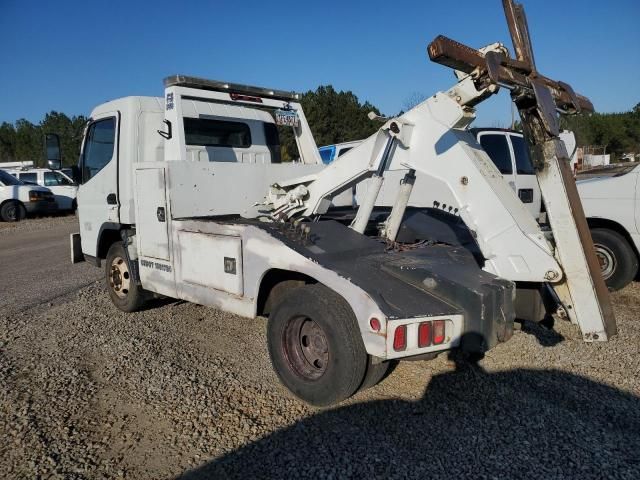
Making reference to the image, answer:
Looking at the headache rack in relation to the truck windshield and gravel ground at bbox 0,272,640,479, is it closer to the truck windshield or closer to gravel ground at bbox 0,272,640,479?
gravel ground at bbox 0,272,640,479

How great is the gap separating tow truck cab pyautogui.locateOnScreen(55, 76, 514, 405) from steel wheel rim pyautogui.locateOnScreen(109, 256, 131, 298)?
17mm

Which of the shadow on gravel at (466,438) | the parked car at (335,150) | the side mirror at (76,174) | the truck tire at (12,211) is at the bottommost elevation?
the shadow on gravel at (466,438)

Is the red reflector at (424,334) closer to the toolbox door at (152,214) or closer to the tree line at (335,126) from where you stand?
the toolbox door at (152,214)

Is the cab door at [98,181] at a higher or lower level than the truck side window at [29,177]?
lower

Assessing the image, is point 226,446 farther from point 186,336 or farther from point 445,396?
point 186,336

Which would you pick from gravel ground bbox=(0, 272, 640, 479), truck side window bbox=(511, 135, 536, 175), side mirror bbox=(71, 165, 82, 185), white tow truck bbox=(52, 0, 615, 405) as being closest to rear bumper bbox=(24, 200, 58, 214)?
side mirror bbox=(71, 165, 82, 185)

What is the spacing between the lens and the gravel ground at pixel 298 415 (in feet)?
9.47

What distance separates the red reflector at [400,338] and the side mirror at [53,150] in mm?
5476

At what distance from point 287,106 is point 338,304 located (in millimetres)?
4000

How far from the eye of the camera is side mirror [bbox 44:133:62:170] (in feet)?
21.6

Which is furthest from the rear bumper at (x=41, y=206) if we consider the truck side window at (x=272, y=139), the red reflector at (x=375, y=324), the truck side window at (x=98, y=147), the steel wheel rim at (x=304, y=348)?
the red reflector at (x=375, y=324)

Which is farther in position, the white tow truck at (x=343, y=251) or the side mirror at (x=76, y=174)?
the side mirror at (x=76, y=174)

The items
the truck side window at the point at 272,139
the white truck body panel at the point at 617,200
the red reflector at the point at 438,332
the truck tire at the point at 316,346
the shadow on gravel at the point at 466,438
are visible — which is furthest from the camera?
the truck side window at the point at 272,139

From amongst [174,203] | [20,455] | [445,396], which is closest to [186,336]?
[174,203]
